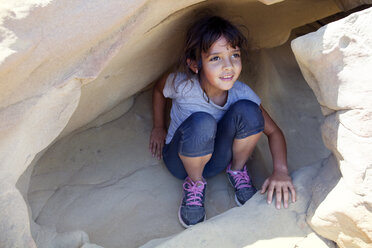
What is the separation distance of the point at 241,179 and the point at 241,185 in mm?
34

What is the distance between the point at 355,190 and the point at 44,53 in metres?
1.02

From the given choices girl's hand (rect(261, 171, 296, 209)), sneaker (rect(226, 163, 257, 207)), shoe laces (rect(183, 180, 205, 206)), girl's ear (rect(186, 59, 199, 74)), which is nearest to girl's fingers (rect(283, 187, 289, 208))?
girl's hand (rect(261, 171, 296, 209))

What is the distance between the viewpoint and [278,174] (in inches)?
64.5

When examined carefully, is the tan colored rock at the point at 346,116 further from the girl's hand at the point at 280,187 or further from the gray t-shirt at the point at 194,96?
the gray t-shirt at the point at 194,96

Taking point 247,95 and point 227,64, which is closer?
point 227,64

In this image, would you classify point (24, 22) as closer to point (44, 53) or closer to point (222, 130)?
point (44, 53)

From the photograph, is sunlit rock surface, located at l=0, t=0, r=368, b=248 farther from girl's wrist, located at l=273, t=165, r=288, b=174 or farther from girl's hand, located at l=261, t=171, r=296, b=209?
girl's wrist, located at l=273, t=165, r=288, b=174

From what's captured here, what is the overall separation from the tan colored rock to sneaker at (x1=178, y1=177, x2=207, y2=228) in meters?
0.53

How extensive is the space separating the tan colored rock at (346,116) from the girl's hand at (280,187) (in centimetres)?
14

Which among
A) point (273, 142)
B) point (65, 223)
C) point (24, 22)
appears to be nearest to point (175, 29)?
point (273, 142)

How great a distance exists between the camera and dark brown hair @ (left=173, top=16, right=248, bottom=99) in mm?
1707

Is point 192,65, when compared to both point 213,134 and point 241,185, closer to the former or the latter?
point 213,134

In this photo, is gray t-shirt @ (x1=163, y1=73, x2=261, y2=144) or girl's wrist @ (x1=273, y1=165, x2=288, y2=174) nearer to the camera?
girl's wrist @ (x1=273, y1=165, x2=288, y2=174)

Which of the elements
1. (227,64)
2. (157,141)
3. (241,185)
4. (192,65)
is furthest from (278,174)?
(157,141)
